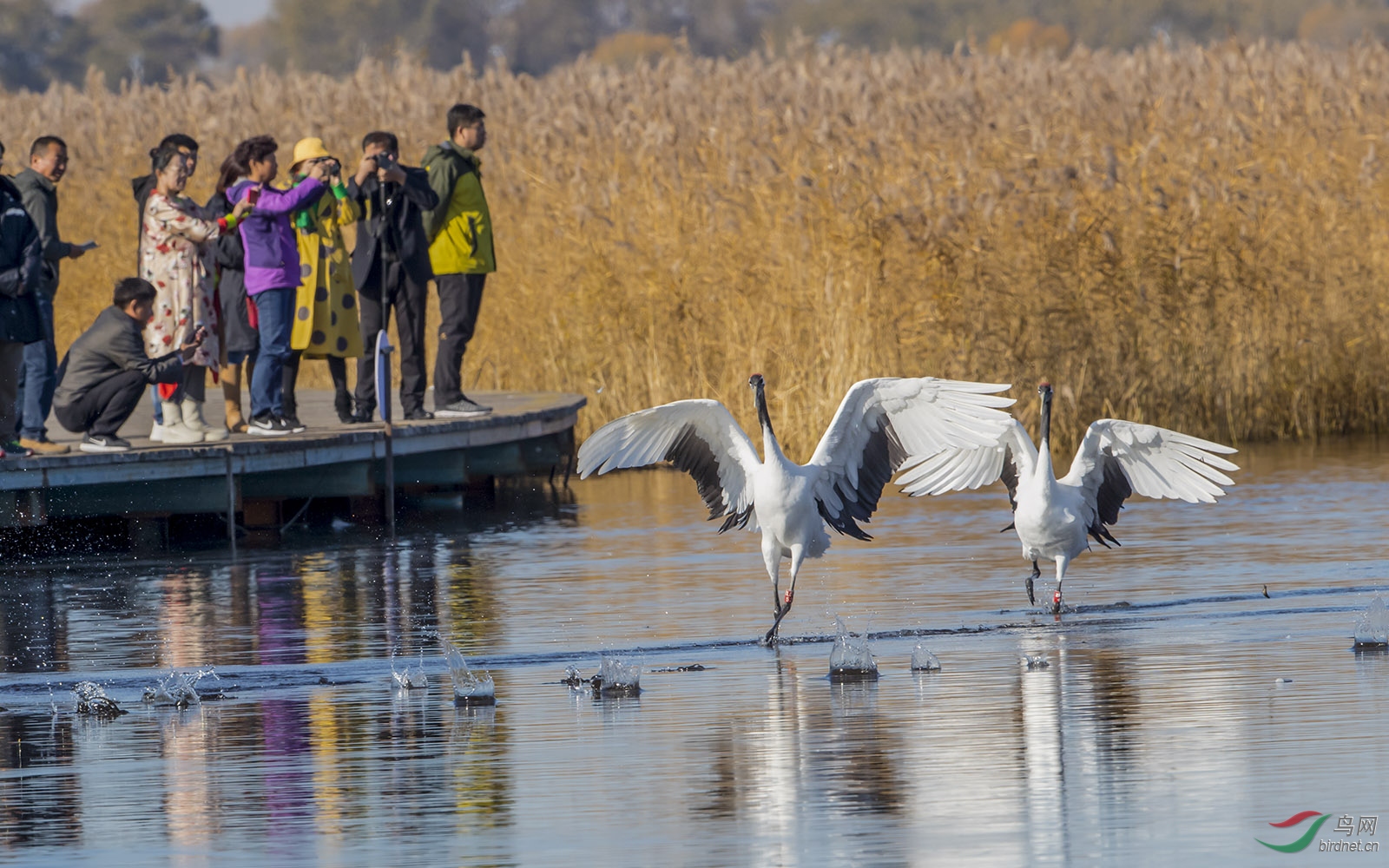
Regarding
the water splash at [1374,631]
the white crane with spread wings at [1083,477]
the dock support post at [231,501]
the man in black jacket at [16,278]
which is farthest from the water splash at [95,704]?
the dock support post at [231,501]

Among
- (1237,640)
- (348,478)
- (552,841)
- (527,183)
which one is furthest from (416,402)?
(552,841)

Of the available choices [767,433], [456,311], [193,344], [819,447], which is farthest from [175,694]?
[456,311]

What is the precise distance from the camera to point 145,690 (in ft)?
32.6

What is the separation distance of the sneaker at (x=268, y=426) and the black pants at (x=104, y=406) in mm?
1297

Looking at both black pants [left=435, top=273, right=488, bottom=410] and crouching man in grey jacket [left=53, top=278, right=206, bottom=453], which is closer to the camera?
crouching man in grey jacket [left=53, top=278, right=206, bottom=453]

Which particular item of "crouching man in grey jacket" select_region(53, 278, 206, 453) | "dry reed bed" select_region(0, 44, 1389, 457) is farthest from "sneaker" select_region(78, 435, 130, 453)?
"dry reed bed" select_region(0, 44, 1389, 457)

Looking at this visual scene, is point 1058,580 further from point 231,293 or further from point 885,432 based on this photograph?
point 231,293

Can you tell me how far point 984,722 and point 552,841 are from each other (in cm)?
218

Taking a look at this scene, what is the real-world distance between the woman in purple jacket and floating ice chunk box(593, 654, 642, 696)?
225 inches

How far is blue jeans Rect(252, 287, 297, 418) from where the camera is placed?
14.9m

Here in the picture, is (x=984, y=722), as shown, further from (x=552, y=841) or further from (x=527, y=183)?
(x=527, y=183)

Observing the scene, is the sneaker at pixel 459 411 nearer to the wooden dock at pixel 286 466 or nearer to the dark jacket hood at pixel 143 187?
the wooden dock at pixel 286 466

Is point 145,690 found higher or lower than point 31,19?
lower

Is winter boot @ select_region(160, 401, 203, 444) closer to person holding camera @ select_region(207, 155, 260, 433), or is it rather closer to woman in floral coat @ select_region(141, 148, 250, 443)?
person holding camera @ select_region(207, 155, 260, 433)
